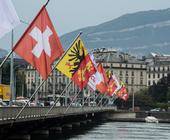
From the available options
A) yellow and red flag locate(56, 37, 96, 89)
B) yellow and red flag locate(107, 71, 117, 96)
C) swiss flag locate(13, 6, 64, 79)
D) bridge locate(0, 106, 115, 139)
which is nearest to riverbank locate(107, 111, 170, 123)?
yellow and red flag locate(107, 71, 117, 96)

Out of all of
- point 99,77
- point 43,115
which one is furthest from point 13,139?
point 99,77

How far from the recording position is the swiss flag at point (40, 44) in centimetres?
3900

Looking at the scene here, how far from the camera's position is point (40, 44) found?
4091 cm

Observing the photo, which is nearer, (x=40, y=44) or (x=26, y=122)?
(x=40, y=44)

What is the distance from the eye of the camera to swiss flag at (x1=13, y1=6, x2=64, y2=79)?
3900 cm

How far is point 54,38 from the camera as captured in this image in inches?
1705

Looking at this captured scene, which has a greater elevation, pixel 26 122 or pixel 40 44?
pixel 40 44

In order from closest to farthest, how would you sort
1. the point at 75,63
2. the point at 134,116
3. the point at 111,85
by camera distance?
the point at 75,63 < the point at 111,85 < the point at 134,116

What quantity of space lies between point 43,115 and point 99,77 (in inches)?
1027

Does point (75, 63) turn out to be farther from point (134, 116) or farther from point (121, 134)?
point (134, 116)

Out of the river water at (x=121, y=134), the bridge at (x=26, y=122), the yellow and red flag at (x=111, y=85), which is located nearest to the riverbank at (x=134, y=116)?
the yellow and red flag at (x=111, y=85)

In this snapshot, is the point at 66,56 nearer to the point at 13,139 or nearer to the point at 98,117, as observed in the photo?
→ the point at 13,139

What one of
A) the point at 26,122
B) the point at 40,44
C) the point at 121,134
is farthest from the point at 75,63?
the point at 121,134

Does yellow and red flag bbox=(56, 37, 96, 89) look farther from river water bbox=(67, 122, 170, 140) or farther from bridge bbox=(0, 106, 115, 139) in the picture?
river water bbox=(67, 122, 170, 140)
